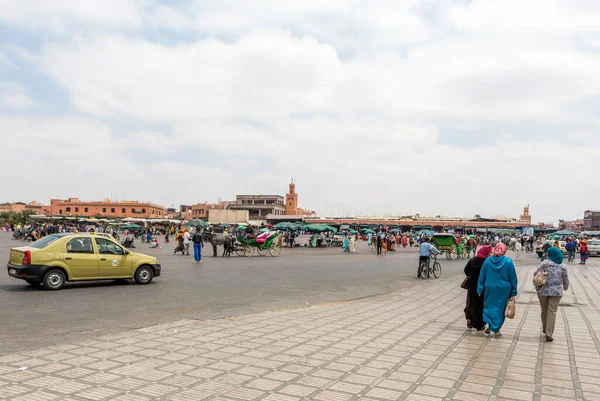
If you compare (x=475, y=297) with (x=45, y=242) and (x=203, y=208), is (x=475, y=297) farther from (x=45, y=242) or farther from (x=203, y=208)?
(x=203, y=208)

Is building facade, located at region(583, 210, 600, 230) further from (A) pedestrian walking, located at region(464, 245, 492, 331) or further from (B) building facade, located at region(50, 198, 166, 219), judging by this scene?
(A) pedestrian walking, located at region(464, 245, 492, 331)

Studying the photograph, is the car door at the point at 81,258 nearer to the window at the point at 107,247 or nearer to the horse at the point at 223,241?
the window at the point at 107,247

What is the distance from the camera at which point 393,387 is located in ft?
16.3

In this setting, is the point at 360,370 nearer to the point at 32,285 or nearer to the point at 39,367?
the point at 39,367

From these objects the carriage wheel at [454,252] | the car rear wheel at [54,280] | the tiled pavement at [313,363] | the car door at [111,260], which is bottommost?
the carriage wheel at [454,252]

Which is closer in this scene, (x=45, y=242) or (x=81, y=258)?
(x=45, y=242)

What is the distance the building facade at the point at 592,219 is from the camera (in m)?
149

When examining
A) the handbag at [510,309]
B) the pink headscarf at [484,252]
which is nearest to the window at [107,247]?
the pink headscarf at [484,252]

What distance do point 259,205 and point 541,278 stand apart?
12787 centimetres

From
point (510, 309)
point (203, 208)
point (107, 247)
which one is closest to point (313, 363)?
point (510, 309)

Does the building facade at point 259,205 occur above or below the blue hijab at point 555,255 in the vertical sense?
above

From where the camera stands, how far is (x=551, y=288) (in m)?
7.49

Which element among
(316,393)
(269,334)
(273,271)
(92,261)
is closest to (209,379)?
(316,393)

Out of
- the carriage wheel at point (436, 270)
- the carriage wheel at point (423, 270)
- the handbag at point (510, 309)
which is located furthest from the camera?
the carriage wheel at point (436, 270)
